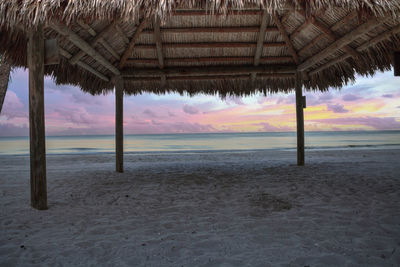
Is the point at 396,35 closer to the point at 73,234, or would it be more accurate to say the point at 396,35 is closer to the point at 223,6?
the point at 223,6

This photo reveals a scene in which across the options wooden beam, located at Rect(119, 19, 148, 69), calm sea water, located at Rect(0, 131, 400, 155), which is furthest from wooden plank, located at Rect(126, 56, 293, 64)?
calm sea water, located at Rect(0, 131, 400, 155)

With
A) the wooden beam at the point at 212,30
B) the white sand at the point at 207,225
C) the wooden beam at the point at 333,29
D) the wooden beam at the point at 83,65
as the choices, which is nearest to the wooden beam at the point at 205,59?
the wooden beam at the point at 333,29

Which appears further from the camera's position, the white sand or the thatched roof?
the thatched roof

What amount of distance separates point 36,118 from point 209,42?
3.60 metres

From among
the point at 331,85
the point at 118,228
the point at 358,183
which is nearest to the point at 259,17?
the point at 331,85

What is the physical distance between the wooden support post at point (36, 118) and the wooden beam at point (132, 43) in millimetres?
1925

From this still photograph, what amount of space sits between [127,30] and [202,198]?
330 centimetres

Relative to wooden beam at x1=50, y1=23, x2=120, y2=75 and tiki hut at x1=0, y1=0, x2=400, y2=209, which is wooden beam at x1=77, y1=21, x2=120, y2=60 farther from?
wooden beam at x1=50, y1=23, x2=120, y2=75

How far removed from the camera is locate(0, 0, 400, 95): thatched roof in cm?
273

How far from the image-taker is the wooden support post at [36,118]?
2.94m

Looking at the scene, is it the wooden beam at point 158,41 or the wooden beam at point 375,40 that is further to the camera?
the wooden beam at point 158,41

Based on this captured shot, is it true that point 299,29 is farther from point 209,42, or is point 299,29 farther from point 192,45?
point 192,45

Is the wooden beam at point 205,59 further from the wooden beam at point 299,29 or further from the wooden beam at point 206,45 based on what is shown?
the wooden beam at point 299,29

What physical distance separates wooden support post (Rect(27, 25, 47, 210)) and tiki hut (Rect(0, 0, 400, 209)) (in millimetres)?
10
